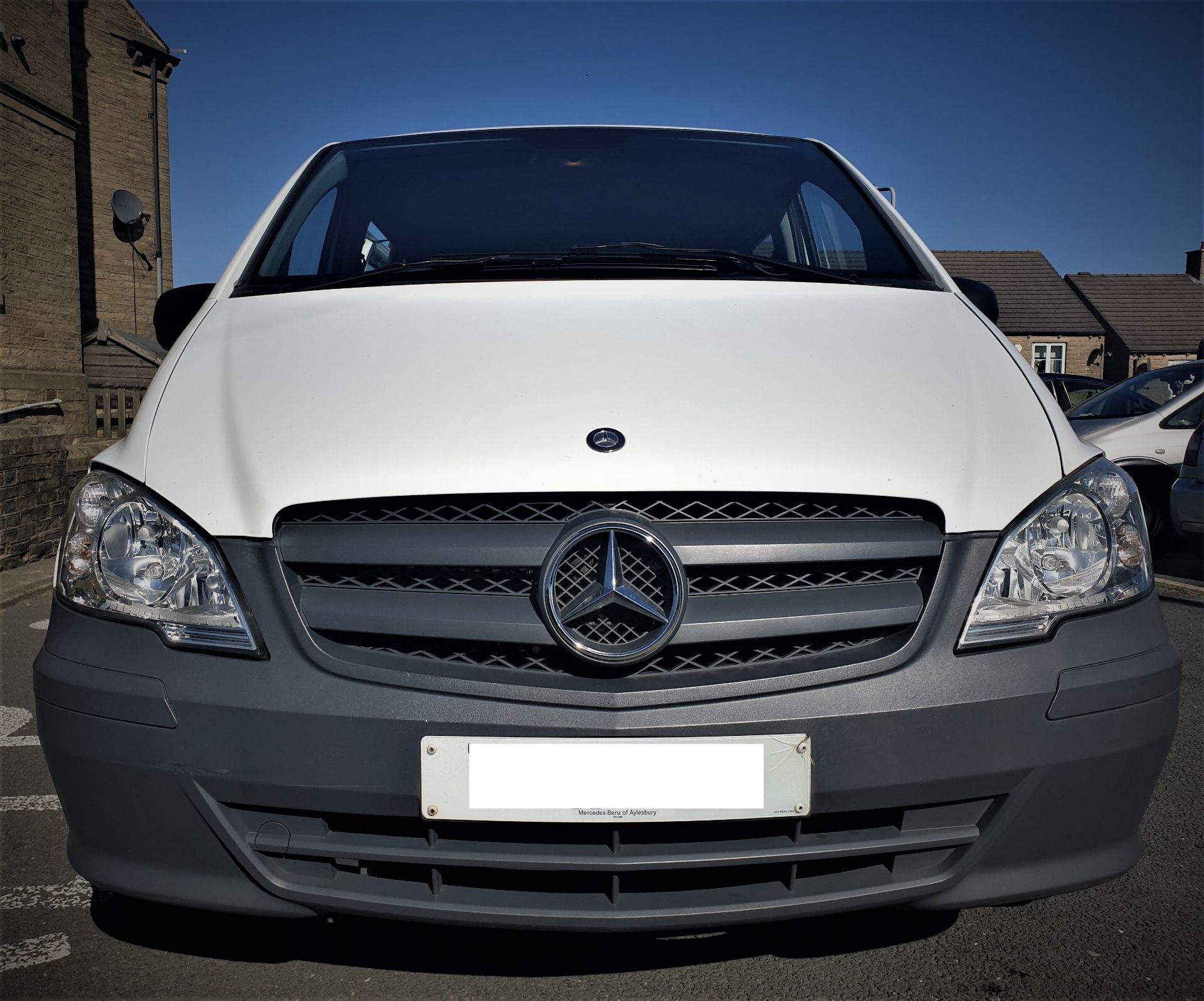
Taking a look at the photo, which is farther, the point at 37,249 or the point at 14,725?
the point at 37,249

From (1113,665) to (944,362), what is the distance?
0.66 m

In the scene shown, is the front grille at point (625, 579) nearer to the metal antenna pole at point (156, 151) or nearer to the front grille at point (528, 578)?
the front grille at point (528, 578)

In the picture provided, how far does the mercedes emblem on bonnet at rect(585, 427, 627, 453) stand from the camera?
1.72 metres

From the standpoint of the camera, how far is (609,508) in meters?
1.67

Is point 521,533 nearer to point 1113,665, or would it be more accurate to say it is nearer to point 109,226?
point 1113,665

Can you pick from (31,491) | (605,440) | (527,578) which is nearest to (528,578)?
(527,578)

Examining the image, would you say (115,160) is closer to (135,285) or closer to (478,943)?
(135,285)

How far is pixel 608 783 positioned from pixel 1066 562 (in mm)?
869

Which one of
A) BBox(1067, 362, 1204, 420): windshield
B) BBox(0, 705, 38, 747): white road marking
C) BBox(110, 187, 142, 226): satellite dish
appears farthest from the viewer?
BBox(110, 187, 142, 226): satellite dish

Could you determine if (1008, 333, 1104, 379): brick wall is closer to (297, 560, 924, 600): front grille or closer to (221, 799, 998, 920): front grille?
(297, 560, 924, 600): front grille

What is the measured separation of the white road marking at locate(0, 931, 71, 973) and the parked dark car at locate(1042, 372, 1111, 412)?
50.5ft

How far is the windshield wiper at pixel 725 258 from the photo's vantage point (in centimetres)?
246

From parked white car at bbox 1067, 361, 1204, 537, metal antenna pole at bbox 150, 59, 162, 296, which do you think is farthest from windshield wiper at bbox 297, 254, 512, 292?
metal antenna pole at bbox 150, 59, 162, 296

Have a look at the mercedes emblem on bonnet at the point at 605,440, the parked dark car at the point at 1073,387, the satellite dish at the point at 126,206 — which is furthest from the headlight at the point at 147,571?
the satellite dish at the point at 126,206
